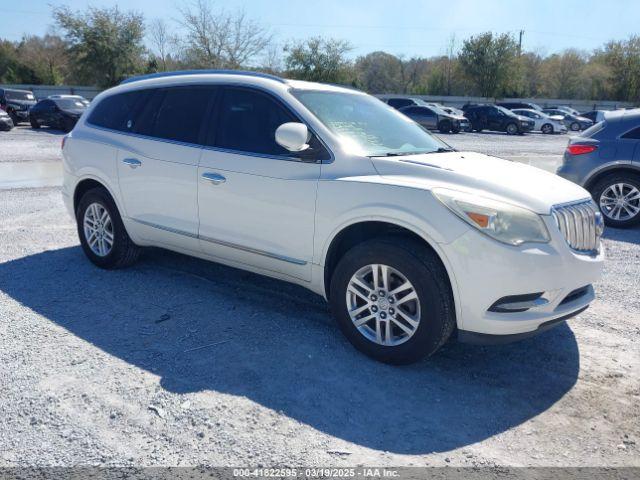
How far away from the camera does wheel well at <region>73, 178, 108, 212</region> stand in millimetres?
5683

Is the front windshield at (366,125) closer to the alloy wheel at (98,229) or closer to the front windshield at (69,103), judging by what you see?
the alloy wheel at (98,229)

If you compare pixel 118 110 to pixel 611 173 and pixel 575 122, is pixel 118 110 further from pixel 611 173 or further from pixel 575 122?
pixel 575 122

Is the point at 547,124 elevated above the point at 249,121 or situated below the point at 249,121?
below

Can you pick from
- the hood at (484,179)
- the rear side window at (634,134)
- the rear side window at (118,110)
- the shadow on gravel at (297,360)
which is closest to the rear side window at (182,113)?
the rear side window at (118,110)

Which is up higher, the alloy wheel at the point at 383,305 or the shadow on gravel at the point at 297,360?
the alloy wheel at the point at 383,305

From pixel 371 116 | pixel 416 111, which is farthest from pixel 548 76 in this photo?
pixel 371 116

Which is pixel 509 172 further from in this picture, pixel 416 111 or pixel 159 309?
pixel 416 111

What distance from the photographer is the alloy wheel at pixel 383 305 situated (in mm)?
3629

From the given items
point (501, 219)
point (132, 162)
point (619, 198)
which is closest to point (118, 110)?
point (132, 162)

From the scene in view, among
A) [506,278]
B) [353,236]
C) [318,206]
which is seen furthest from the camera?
[353,236]

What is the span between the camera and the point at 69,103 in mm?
25906

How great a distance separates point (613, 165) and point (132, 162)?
6.50m

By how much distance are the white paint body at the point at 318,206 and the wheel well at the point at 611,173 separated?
4.34 metres

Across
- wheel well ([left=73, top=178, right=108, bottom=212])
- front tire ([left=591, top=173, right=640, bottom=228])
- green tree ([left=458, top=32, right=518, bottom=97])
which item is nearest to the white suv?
wheel well ([left=73, top=178, right=108, bottom=212])
